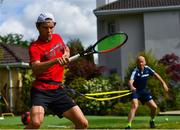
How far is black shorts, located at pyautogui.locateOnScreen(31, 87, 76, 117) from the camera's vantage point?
670 centimetres

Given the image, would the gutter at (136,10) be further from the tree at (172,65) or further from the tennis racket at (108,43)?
the tennis racket at (108,43)

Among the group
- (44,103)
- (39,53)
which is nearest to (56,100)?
(44,103)

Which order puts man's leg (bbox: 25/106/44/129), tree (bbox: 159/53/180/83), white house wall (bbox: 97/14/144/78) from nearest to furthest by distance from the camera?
1. man's leg (bbox: 25/106/44/129)
2. tree (bbox: 159/53/180/83)
3. white house wall (bbox: 97/14/144/78)

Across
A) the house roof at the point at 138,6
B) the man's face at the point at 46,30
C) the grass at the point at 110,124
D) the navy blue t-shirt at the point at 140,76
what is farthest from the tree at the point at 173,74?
the man's face at the point at 46,30

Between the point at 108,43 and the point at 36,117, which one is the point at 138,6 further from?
the point at 36,117

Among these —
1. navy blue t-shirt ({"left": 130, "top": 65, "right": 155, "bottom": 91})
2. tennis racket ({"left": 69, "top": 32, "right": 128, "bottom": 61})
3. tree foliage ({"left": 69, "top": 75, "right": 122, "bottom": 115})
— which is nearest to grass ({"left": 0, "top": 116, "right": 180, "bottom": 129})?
navy blue t-shirt ({"left": 130, "top": 65, "right": 155, "bottom": 91})

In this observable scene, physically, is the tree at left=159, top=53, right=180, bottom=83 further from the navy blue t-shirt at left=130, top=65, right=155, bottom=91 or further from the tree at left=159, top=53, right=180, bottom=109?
the navy blue t-shirt at left=130, top=65, right=155, bottom=91

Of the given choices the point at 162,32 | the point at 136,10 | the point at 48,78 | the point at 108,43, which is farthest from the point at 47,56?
the point at 162,32

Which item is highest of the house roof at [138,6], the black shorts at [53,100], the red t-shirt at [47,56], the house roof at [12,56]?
the house roof at [138,6]

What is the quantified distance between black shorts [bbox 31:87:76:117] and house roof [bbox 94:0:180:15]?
23.5 metres

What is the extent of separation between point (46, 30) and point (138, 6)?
2426cm

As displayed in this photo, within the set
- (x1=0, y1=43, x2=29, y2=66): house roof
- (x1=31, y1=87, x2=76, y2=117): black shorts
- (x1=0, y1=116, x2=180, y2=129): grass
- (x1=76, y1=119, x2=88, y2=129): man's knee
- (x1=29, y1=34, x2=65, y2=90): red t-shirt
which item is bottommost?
(x1=0, y1=116, x2=180, y2=129): grass

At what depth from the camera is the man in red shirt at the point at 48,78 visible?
6.63m

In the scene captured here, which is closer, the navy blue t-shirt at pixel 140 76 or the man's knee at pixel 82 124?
the man's knee at pixel 82 124
